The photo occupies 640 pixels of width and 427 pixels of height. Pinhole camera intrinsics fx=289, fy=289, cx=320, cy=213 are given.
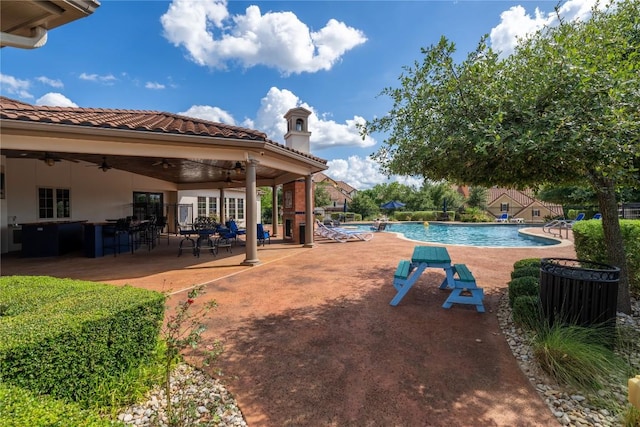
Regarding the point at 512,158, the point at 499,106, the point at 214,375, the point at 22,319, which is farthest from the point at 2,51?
the point at 512,158

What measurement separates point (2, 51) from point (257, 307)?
497 centimetres

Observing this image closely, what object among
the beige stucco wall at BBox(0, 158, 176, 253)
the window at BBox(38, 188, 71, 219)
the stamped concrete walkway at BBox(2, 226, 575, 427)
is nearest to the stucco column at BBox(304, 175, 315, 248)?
the stamped concrete walkway at BBox(2, 226, 575, 427)

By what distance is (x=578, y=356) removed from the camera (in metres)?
2.80

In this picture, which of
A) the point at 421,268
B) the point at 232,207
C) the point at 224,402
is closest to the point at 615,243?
the point at 421,268

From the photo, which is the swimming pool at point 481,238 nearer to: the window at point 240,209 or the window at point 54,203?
the window at point 240,209

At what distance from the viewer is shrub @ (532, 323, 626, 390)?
2.72 meters

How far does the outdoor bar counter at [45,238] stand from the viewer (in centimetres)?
970

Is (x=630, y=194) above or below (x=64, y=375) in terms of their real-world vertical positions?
above

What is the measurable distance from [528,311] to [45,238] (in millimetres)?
13688

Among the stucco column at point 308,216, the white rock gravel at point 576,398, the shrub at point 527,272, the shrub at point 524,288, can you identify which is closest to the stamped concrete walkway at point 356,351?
the white rock gravel at point 576,398

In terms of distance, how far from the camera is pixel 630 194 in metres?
16.5

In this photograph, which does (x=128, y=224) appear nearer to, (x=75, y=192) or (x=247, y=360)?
(x=75, y=192)

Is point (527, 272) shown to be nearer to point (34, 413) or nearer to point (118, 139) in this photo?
point (34, 413)

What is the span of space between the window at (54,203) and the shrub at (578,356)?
1544 cm
